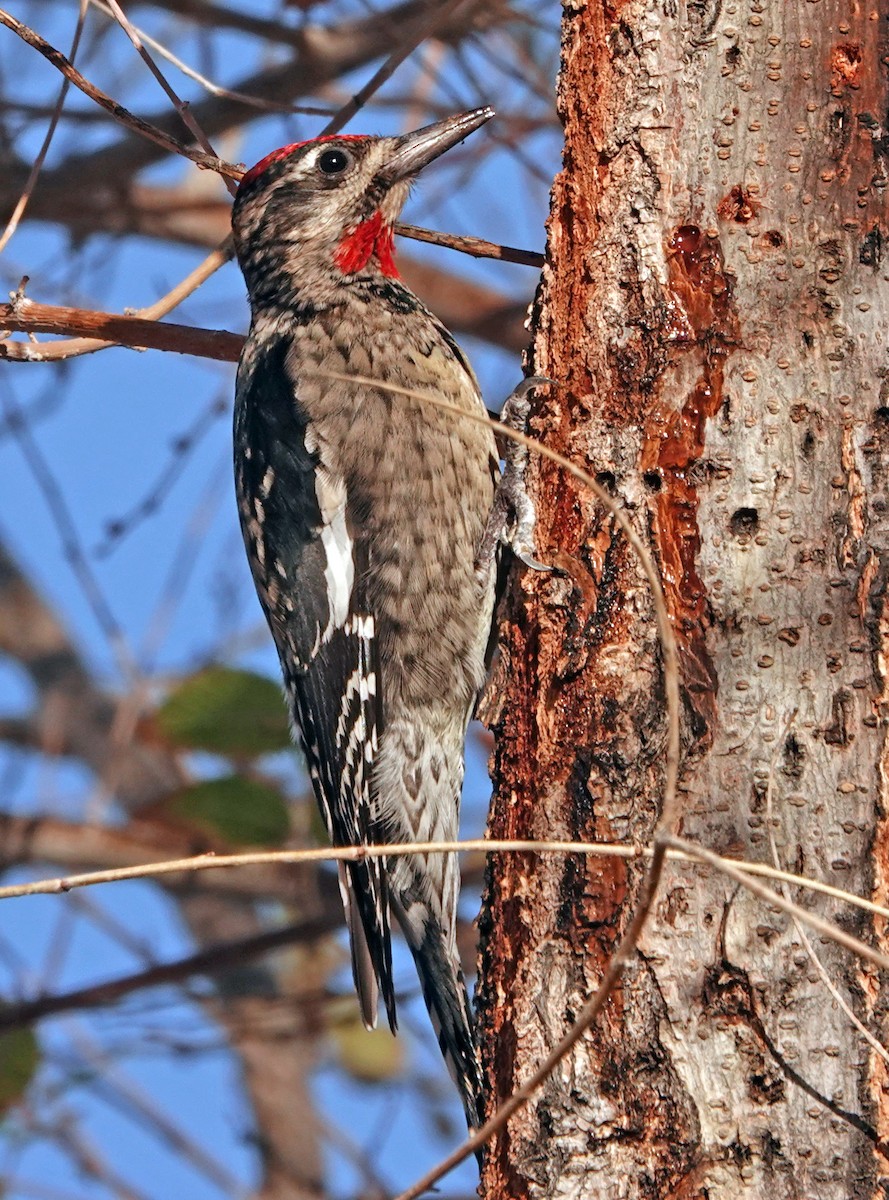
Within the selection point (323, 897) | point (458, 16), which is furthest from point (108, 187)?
point (323, 897)

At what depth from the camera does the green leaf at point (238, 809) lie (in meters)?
4.11

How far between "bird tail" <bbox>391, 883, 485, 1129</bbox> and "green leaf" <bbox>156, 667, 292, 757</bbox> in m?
0.94

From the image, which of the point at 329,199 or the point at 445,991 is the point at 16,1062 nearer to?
the point at 445,991

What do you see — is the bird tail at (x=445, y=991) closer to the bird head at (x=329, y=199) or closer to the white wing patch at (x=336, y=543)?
the white wing patch at (x=336, y=543)

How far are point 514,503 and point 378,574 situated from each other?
0.42m

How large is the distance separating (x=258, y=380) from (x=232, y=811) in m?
1.40

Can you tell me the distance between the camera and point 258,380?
3.30m

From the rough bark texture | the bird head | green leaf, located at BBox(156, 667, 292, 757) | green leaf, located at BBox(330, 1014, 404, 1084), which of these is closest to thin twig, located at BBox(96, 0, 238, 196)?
the bird head

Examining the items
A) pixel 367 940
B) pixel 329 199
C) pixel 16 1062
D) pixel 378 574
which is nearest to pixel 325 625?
pixel 378 574

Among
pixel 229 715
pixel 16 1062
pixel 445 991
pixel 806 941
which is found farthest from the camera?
pixel 16 1062

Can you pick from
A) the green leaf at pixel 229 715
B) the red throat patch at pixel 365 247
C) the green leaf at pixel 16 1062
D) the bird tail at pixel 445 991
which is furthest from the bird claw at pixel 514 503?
the green leaf at pixel 16 1062

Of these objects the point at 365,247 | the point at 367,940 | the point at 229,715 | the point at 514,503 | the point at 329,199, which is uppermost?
the point at 329,199

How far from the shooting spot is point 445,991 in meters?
2.90

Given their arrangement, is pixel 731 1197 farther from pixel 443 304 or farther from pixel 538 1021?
pixel 443 304
